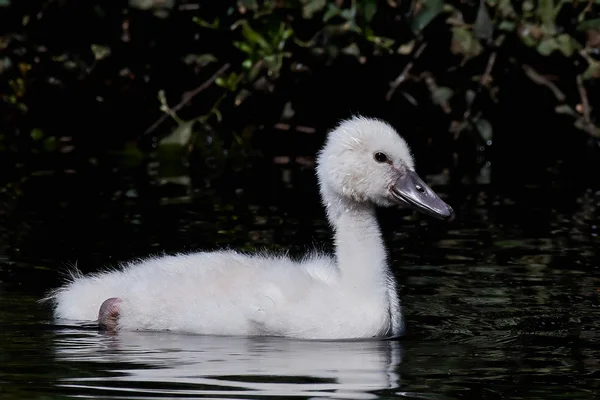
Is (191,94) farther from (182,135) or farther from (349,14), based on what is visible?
(349,14)

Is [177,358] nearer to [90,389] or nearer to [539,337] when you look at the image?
[90,389]

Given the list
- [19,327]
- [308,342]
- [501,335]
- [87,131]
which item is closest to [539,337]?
[501,335]

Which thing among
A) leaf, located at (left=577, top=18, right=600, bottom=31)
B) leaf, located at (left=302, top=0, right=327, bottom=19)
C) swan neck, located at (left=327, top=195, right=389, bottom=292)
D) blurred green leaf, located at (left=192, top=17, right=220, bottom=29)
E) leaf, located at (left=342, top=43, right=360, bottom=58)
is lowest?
swan neck, located at (left=327, top=195, right=389, bottom=292)

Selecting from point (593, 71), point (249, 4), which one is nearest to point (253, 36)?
point (249, 4)

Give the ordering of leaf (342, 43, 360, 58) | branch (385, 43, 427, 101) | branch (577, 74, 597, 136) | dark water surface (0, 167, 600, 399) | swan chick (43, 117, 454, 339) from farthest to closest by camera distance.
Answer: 1. branch (385, 43, 427, 101)
2. branch (577, 74, 597, 136)
3. leaf (342, 43, 360, 58)
4. swan chick (43, 117, 454, 339)
5. dark water surface (0, 167, 600, 399)

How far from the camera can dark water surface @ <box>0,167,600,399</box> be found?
679 centimetres

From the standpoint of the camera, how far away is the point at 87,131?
18875 millimetres

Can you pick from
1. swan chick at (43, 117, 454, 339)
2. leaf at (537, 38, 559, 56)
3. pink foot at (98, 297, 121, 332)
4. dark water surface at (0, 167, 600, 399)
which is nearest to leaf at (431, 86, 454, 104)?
leaf at (537, 38, 559, 56)

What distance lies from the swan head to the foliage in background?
223 inches

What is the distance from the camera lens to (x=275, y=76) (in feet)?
51.8

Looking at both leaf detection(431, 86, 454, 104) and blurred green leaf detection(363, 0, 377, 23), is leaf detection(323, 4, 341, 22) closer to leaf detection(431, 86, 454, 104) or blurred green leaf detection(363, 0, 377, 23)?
blurred green leaf detection(363, 0, 377, 23)

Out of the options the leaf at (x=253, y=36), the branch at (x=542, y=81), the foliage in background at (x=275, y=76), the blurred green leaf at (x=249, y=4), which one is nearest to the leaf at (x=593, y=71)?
the foliage in background at (x=275, y=76)

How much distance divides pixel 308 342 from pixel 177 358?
2.65ft

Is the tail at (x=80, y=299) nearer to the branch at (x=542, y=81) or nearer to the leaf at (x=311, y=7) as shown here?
the leaf at (x=311, y=7)
